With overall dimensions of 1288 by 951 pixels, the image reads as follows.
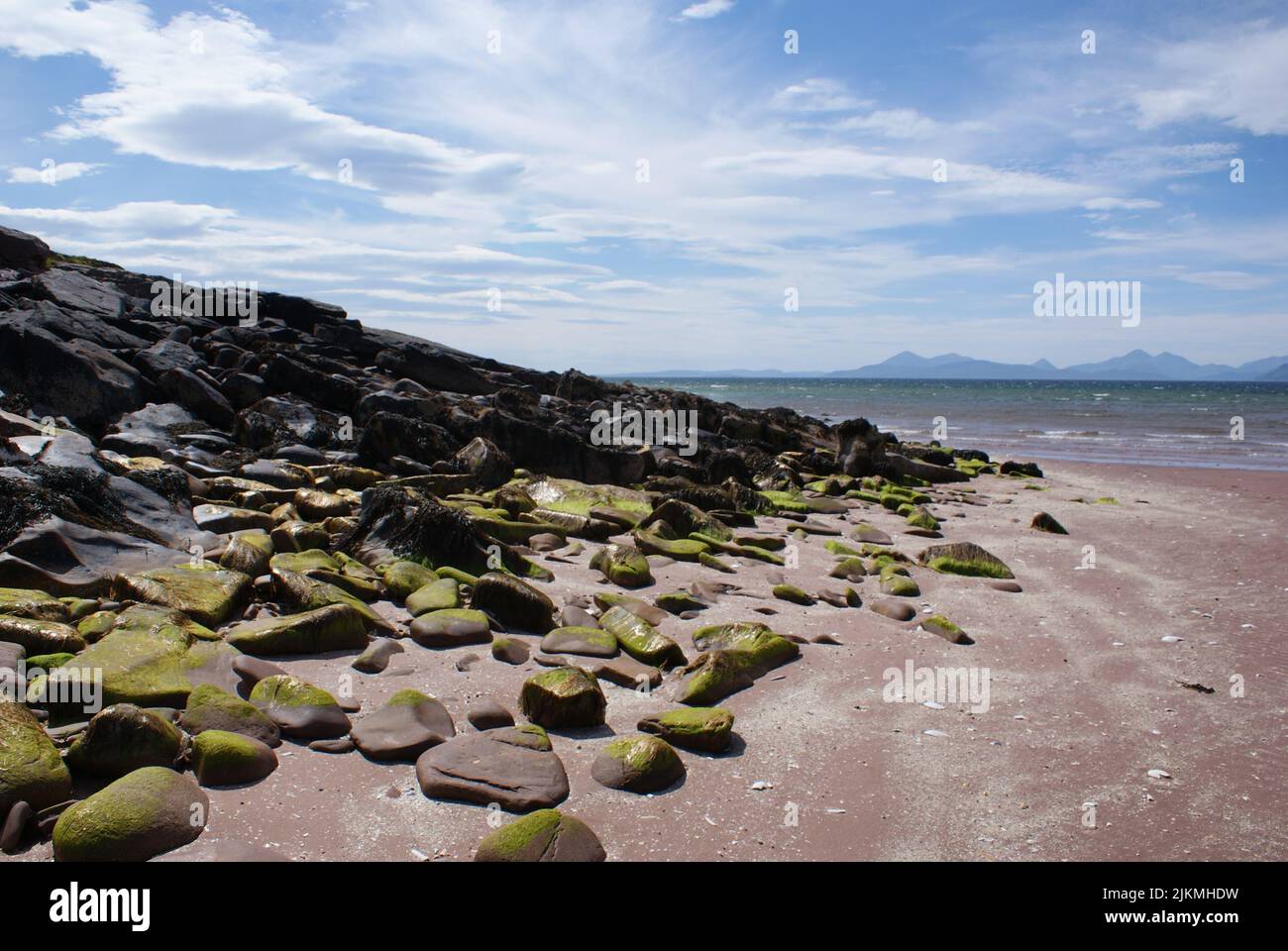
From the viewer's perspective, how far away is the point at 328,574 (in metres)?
6.48

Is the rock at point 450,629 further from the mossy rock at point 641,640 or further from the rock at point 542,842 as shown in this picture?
the rock at point 542,842

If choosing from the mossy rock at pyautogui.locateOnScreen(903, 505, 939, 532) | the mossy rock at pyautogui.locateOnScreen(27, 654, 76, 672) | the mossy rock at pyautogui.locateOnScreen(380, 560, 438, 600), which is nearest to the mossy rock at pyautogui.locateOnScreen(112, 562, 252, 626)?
the mossy rock at pyautogui.locateOnScreen(27, 654, 76, 672)

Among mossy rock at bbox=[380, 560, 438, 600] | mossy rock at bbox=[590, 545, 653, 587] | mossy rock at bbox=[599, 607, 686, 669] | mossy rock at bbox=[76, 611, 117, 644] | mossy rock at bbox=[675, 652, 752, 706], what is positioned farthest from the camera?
mossy rock at bbox=[590, 545, 653, 587]

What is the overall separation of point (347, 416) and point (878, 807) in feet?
42.0

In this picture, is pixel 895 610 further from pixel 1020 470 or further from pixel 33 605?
pixel 1020 470

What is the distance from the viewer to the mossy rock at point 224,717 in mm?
4148

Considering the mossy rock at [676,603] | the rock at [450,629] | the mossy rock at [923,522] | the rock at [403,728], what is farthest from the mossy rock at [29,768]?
the mossy rock at [923,522]

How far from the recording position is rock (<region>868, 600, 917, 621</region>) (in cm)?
735

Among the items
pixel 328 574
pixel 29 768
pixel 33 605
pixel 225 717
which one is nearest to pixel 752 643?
pixel 328 574

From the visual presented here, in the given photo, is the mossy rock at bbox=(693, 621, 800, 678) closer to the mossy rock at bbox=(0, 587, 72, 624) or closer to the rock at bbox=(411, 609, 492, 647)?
the rock at bbox=(411, 609, 492, 647)

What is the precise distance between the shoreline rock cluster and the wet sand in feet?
0.54

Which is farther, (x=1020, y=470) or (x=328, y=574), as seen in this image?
(x=1020, y=470)

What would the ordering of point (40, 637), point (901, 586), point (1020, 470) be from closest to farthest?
point (40, 637), point (901, 586), point (1020, 470)

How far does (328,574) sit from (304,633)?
107 centimetres
